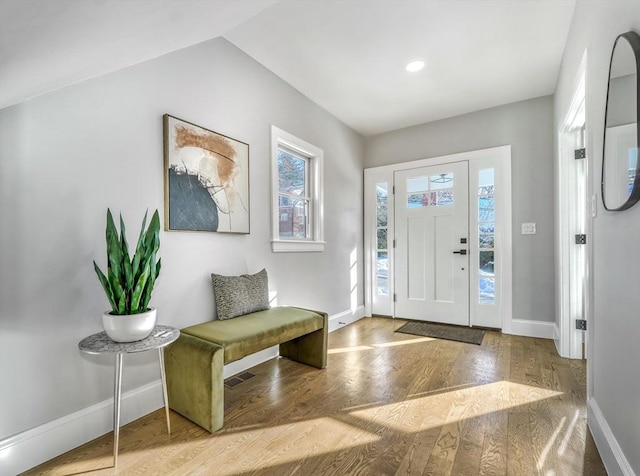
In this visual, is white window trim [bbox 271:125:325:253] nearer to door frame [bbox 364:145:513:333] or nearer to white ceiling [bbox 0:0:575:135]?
white ceiling [bbox 0:0:575:135]

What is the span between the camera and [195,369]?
1.67 m

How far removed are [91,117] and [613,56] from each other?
2.35m

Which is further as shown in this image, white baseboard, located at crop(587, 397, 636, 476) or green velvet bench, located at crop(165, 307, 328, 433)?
green velvet bench, located at crop(165, 307, 328, 433)

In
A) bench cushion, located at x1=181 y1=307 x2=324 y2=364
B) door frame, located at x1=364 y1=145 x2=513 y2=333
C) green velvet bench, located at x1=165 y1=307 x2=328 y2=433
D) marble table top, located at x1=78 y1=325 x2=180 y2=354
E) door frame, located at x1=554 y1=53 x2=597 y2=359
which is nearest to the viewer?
marble table top, located at x1=78 y1=325 x2=180 y2=354

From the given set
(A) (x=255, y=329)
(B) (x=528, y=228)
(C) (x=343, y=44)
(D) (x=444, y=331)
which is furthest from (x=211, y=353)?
(B) (x=528, y=228)

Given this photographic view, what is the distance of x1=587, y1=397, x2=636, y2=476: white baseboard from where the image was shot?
3.82ft

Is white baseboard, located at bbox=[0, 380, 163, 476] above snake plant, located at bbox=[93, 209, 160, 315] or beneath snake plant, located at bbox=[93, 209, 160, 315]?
beneath

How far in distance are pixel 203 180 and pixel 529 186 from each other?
316cm

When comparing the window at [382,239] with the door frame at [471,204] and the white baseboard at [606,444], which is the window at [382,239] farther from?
the white baseboard at [606,444]

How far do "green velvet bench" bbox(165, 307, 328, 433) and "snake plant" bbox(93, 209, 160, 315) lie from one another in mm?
380

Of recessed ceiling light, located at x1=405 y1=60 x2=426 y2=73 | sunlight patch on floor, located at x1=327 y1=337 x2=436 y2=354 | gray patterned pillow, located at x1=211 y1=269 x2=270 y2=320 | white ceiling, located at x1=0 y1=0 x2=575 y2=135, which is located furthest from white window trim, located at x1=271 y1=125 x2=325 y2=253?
recessed ceiling light, located at x1=405 y1=60 x2=426 y2=73

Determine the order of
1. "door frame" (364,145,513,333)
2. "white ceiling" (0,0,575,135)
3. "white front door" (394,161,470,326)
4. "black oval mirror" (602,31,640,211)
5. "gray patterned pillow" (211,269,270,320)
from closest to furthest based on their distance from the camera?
1. "white ceiling" (0,0,575,135)
2. "black oval mirror" (602,31,640,211)
3. "gray patterned pillow" (211,269,270,320)
4. "door frame" (364,145,513,333)
5. "white front door" (394,161,470,326)

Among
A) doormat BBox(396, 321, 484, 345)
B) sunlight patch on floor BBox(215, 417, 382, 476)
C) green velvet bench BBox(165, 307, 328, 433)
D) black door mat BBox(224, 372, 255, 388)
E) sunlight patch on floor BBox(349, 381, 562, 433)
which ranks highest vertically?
green velvet bench BBox(165, 307, 328, 433)

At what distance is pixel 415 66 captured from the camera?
2.70 meters
